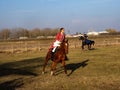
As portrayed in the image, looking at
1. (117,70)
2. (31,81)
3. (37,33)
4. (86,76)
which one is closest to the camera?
(31,81)

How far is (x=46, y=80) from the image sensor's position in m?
13.7

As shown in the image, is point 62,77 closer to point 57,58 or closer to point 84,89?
point 57,58

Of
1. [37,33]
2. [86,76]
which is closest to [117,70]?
[86,76]

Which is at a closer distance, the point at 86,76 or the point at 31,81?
the point at 31,81

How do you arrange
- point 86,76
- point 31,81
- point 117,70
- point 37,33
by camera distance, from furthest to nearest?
point 37,33
point 117,70
point 86,76
point 31,81

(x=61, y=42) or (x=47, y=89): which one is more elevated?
(x=61, y=42)

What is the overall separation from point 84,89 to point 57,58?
3926 mm

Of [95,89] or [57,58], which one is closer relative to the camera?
[95,89]

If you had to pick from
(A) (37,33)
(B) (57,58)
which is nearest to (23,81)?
(B) (57,58)

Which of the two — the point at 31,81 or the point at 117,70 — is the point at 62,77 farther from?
the point at 117,70

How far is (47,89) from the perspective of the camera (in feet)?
38.7

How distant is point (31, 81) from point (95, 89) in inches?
127

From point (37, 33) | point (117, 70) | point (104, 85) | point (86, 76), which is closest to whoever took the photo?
point (104, 85)

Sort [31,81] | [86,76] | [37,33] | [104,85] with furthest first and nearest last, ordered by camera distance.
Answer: [37,33] → [86,76] → [31,81] → [104,85]
